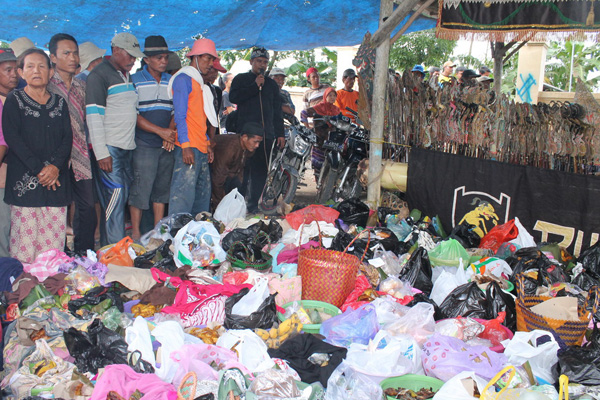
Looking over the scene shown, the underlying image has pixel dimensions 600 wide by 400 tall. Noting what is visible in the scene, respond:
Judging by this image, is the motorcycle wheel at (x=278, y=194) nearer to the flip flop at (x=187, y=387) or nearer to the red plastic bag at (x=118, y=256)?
the red plastic bag at (x=118, y=256)

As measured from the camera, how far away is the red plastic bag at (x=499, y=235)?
4703 millimetres

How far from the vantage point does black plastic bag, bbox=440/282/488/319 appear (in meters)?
3.36

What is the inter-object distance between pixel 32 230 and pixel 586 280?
4.44m

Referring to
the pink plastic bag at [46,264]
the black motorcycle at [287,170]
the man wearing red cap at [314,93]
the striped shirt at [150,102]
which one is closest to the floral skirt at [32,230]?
the pink plastic bag at [46,264]

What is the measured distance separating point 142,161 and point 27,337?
249 cm

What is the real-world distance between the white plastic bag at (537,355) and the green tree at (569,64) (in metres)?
17.3

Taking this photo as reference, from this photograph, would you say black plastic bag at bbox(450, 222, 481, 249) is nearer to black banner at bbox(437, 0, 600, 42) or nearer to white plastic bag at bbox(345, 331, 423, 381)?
white plastic bag at bbox(345, 331, 423, 381)

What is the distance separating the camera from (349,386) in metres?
2.54

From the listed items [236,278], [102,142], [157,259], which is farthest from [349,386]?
[102,142]

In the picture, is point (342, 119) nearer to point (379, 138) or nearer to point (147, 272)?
point (379, 138)

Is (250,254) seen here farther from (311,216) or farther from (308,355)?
(308,355)

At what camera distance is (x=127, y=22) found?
7.09 m

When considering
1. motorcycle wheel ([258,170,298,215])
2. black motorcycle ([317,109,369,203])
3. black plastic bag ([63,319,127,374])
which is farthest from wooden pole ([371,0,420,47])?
black plastic bag ([63,319,127,374])

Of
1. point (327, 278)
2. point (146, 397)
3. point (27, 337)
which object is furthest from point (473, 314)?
point (27, 337)
